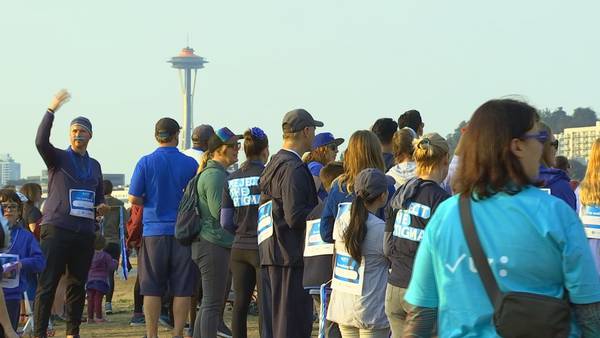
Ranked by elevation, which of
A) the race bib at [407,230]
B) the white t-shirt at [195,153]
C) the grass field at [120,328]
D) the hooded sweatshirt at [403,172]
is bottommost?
the grass field at [120,328]

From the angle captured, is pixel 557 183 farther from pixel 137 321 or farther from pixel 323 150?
pixel 137 321

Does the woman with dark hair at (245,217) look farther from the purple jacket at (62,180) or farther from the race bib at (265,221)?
the purple jacket at (62,180)

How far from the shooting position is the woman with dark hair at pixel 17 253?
9.08 metres

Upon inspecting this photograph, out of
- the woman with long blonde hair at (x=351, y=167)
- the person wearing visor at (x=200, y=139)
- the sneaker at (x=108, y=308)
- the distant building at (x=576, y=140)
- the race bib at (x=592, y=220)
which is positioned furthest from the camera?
the distant building at (x=576, y=140)

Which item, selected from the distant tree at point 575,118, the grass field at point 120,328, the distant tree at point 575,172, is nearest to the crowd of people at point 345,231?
the grass field at point 120,328

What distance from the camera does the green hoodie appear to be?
9.47 meters

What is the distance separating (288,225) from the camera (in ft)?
26.5

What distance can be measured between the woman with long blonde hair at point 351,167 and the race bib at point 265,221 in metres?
0.66

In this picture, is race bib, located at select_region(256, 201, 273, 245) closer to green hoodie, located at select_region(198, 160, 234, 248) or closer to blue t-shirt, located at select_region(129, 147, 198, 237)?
green hoodie, located at select_region(198, 160, 234, 248)

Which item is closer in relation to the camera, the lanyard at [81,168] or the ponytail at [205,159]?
the ponytail at [205,159]

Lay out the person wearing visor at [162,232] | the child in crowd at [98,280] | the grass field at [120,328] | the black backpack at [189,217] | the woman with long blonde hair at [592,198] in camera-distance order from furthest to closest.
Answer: the child in crowd at [98,280] < the grass field at [120,328] < the person wearing visor at [162,232] < the black backpack at [189,217] < the woman with long blonde hair at [592,198]

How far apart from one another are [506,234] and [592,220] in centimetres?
475

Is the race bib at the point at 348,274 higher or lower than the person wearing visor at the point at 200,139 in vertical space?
lower

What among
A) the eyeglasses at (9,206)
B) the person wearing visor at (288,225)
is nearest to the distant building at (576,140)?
the eyeglasses at (9,206)
